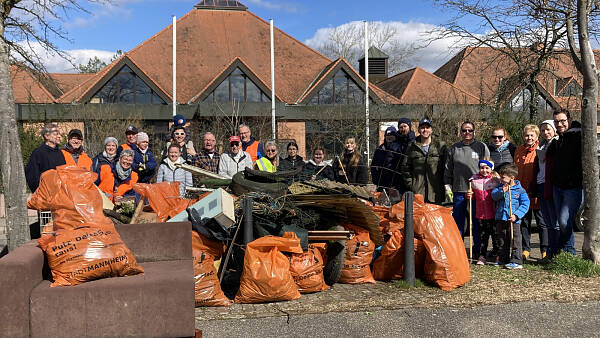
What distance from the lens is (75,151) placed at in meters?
6.81

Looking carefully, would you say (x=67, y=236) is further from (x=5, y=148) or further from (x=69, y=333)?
(x=5, y=148)

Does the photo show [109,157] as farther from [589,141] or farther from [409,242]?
[589,141]

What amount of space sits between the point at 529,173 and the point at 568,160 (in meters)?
0.55

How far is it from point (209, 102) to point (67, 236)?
20853 millimetres

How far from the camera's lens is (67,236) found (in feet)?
13.7

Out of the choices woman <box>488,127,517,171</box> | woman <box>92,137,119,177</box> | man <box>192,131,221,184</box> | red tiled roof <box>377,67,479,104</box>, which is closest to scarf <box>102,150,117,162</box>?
woman <box>92,137,119,177</box>

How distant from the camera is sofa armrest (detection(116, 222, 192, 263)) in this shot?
4750 mm

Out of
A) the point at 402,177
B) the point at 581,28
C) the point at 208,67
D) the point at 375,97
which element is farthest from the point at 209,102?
the point at 581,28

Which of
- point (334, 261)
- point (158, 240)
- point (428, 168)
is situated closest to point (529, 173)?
point (428, 168)

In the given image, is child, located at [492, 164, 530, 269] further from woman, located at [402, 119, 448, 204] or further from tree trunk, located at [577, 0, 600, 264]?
woman, located at [402, 119, 448, 204]

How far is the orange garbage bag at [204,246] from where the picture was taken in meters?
4.98

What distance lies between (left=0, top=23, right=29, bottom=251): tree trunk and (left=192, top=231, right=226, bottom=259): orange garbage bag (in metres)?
2.19

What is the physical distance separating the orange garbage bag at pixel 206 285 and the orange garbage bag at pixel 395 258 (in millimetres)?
1754

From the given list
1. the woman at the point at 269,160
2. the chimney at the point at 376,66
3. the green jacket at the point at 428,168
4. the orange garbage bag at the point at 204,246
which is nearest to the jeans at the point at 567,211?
the green jacket at the point at 428,168
